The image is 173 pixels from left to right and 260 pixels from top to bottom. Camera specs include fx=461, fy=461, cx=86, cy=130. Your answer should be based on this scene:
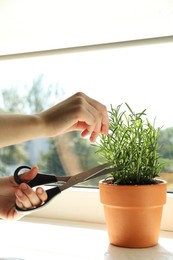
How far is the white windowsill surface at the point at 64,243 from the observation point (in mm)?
908

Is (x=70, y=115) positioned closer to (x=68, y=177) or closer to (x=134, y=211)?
(x=68, y=177)

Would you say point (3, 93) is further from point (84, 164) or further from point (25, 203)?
point (25, 203)

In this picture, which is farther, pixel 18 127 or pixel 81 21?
pixel 81 21

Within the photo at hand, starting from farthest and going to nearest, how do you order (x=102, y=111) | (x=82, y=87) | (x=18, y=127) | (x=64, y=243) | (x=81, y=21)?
1. (x=82, y=87)
2. (x=81, y=21)
3. (x=64, y=243)
4. (x=102, y=111)
5. (x=18, y=127)

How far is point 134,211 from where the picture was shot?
917 mm

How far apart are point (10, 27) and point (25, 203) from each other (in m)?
0.58

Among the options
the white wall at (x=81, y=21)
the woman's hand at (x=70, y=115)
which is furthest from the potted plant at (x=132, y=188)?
the white wall at (x=81, y=21)

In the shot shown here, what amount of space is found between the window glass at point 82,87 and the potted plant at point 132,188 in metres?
0.26

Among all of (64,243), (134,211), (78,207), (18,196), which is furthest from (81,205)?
(18,196)

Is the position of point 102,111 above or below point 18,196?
above

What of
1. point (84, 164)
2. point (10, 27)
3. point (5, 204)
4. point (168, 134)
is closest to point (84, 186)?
point (84, 164)

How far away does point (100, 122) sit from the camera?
2.84 ft

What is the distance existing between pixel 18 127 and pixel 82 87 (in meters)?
0.59

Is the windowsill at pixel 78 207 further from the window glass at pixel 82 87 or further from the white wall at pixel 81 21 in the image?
the white wall at pixel 81 21
